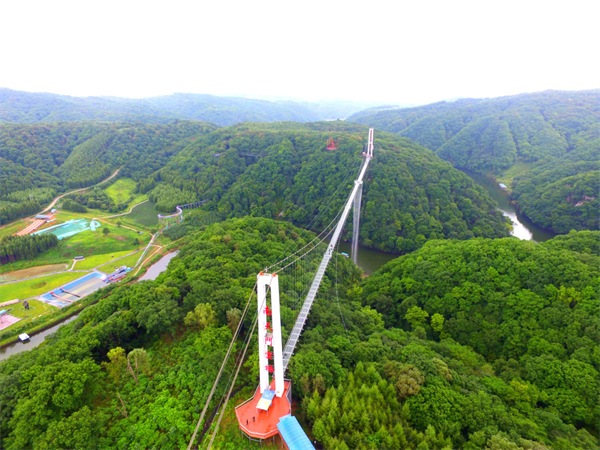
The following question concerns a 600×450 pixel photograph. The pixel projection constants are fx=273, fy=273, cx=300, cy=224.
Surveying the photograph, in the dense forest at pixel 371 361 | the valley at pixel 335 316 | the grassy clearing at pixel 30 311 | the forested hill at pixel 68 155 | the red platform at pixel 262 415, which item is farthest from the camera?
the forested hill at pixel 68 155

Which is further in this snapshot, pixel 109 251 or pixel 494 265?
pixel 109 251

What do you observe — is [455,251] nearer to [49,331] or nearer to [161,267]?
[161,267]

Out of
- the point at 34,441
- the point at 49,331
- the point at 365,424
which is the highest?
the point at 365,424

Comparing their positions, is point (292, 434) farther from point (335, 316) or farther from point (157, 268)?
point (157, 268)

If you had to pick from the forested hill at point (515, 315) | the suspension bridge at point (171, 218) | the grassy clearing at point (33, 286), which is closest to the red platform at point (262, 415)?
the forested hill at point (515, 315)

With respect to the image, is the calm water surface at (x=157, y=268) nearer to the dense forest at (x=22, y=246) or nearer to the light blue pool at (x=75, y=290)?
the light blue pool at (x=75, y=290)

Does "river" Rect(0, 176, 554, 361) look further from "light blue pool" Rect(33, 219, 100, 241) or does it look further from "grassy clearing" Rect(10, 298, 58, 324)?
"light blue pool" Rect(33, 219, 100, 241)

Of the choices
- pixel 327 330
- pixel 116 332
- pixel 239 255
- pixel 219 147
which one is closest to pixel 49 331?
pixel 116 332
